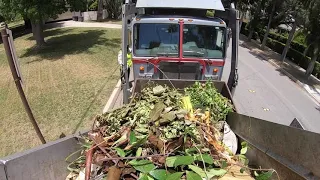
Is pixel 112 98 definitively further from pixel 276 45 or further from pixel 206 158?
pixel 276 45

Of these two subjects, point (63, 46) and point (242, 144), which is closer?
point (242, 144)

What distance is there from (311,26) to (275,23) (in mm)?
8545

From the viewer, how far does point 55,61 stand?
640 inches

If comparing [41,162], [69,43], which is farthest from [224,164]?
[69,43]

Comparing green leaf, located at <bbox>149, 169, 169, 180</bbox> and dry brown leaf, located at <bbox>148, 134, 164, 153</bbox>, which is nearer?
green leaf, located at <bbox>149, 169, 169, 180</bbox>

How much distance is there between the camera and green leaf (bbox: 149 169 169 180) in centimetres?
326

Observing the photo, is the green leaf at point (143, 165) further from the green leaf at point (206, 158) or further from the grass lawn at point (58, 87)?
the grass lawn at point (58, 87)

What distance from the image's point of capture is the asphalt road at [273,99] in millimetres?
11188

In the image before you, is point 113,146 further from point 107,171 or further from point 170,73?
point 170,73

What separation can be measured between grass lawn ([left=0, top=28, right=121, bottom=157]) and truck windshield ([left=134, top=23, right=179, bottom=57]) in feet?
8.79

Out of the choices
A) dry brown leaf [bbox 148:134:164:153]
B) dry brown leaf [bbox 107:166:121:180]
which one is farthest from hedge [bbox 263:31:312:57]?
dry brown leaf [bbox 107:166:121:180]

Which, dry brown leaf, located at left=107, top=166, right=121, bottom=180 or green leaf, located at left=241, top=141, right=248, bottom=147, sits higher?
dry brown leaf, located at left=107, top=166, right=121, bottom=180

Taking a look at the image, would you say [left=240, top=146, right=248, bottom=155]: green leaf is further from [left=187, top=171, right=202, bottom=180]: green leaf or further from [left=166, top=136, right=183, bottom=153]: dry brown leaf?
[left=187, top=171, right=202, bottom=180]: green leaf

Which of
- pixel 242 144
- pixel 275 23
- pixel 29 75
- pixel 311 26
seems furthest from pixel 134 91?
pixel 275 23
